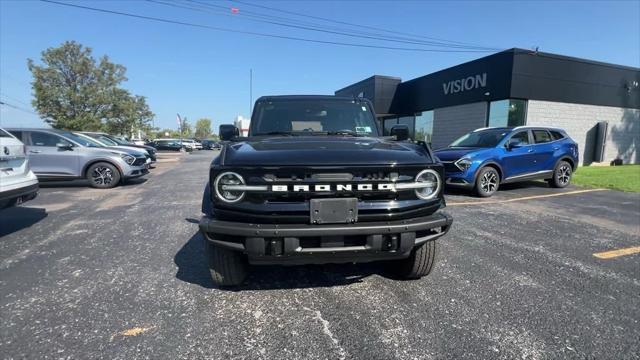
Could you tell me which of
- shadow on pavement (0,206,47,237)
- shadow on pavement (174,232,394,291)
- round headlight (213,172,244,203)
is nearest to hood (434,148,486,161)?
shadow on pavement (174,232,394,291)

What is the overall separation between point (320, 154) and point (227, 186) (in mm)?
721

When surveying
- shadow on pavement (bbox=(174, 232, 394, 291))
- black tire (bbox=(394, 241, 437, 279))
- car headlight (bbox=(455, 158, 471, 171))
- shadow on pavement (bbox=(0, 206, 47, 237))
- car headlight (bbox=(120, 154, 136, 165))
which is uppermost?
car headlight (bbox=(455, 158, 471, 171))

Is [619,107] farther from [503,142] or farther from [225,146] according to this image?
[225,146]

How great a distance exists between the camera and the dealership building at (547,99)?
14.0m

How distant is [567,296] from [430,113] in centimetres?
1780

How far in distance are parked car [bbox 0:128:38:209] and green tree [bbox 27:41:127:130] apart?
28468 millimetres

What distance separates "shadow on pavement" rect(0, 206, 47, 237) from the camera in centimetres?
512

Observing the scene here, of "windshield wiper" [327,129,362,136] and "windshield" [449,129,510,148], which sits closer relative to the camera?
"windshield wiper" [327,129,362,136]

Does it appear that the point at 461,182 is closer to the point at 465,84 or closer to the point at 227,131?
the point at 227,131

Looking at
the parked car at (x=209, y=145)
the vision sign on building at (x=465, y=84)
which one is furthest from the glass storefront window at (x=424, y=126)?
the parked car at (x=209, y=145)

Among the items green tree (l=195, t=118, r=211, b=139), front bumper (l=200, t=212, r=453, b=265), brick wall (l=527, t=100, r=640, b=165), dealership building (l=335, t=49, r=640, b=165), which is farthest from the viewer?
green tree (l=195, t=118, r=211, b=139)

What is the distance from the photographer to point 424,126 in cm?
2033

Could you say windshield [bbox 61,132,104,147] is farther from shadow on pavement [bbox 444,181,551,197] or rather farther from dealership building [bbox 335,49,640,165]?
dealership building [bbox 335,49,640,165]

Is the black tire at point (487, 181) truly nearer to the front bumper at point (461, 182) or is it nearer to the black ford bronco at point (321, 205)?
the front bumper at point (461, 182)
